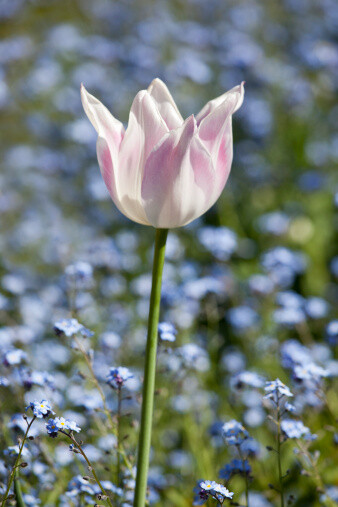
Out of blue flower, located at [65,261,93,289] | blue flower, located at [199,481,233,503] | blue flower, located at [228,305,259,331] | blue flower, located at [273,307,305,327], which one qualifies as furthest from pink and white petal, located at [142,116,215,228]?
blue flower, located at [228,305,259,331]

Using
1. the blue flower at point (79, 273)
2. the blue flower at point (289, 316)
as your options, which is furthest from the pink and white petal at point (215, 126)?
the blue flower at point (289, 316)

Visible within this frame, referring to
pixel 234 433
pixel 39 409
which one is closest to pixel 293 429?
pixel 234 433

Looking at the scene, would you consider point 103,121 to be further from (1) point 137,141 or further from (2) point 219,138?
(2) point 219,138

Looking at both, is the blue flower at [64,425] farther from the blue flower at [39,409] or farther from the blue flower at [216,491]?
the blue flower at [216,491]

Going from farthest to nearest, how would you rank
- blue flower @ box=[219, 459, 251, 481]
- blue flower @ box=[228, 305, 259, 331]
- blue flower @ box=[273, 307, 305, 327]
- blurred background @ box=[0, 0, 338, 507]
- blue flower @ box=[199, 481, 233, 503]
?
blue flower @ box=[228, 305, 259, 331] → blurred background @ box=[0, 0, 338, 507] → blue flower @ box=[273, 307, 305, 327] → blue flower @ box=[219, 459, 251, 481] → blue flower @ box=[199, 481, 233, 503]

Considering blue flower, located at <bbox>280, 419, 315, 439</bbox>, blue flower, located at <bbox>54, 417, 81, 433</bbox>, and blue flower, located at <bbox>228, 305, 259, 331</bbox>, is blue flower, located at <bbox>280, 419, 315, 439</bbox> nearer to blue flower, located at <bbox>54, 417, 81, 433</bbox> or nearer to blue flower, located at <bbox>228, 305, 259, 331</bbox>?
blue flower, located at <bbox>54, 417, 81, 433</bbox>

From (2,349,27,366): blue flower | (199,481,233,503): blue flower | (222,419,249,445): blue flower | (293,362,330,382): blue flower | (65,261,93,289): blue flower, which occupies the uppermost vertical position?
(65,261,93,289): blue flower

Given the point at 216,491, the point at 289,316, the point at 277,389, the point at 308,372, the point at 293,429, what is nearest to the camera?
the point at 216,491
